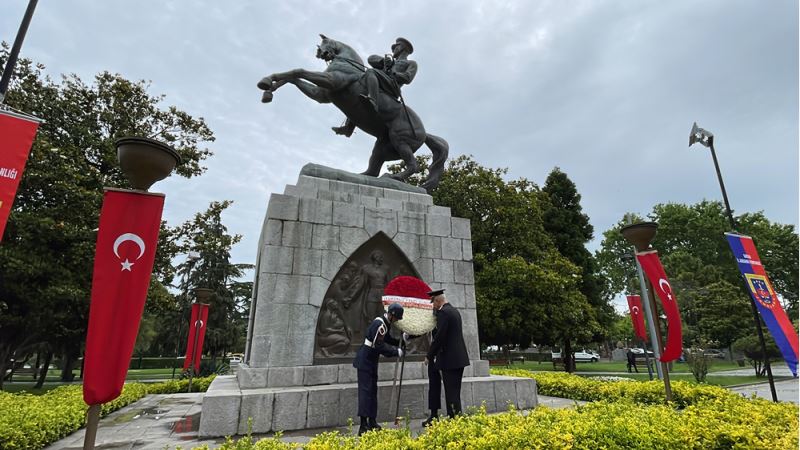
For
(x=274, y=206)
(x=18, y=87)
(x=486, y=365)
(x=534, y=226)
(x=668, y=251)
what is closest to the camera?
(x=274, y=206)

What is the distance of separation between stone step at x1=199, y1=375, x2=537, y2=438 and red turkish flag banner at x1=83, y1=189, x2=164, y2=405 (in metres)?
2.36

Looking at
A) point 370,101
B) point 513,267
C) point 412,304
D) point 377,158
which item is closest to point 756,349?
point 513,267

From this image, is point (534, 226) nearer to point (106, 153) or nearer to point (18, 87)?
point (106, 153)

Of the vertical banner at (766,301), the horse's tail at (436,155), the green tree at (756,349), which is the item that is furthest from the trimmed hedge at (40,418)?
the green tree at (756,349)

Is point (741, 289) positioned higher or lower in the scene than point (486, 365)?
higher

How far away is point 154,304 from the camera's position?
51.5ft

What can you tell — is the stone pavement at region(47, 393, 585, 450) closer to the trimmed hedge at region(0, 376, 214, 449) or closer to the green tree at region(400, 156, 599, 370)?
the trimmed hedge at region(0, 376, 214, 449)

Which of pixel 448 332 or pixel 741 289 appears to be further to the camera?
pixel 741 289

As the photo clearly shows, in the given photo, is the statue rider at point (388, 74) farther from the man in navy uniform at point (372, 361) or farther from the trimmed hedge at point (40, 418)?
the trimmed hedge at point (40, 418)

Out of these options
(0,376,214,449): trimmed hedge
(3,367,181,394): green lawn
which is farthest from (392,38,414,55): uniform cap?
(3,367,181,394): green lawn

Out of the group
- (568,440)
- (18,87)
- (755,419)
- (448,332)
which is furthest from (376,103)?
(18,87)

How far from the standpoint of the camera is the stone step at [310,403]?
5238 mm

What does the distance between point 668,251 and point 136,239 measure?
150ft

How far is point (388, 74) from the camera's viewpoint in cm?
873
